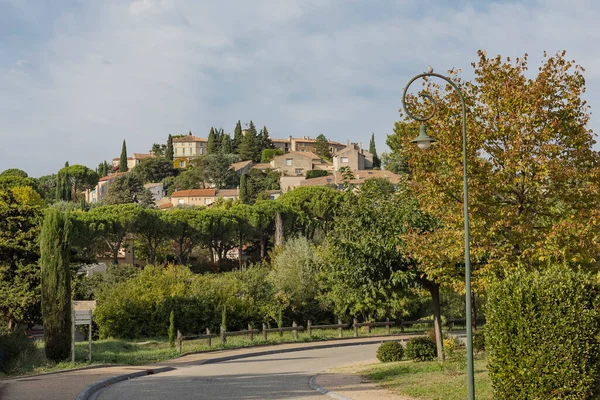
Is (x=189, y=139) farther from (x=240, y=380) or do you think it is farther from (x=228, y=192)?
(x=240, y=380)

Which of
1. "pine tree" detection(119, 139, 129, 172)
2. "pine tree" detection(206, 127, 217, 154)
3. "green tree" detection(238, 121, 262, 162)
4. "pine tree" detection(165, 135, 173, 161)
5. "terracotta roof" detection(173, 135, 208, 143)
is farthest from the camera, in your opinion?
"terracotta roof" detection(173, 135, 208, 143)

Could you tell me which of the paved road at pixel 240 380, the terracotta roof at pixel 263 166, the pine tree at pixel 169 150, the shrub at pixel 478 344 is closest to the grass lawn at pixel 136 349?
the paved road at pixel 240 380

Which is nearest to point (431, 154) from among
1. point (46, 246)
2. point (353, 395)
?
point (353, 395)

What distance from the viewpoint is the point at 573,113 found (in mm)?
17828

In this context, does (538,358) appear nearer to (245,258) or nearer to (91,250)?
(91,250)

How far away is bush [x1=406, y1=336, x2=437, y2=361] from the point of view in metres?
22.2

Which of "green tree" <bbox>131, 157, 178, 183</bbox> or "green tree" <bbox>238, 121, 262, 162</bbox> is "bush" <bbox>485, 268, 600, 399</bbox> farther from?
"green tree" <bbox>238, 121, 262, 162</bbox>

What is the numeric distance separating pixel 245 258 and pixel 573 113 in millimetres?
65841

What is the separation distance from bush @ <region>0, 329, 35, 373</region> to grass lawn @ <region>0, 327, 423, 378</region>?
0.23 metres

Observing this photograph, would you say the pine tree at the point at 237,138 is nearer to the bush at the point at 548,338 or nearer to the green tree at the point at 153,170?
the green tree at the point at 153,170

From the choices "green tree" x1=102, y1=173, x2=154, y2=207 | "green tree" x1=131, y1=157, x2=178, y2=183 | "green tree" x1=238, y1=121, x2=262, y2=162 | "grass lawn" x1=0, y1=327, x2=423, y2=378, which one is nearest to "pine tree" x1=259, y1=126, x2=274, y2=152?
"green tree" x1=238, y1=121, x2=262, y2=162

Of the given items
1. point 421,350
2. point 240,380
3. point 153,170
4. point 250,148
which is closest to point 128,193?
point 153,170

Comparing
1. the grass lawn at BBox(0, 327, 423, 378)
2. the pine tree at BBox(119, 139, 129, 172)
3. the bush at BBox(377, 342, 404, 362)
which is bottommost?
the grass lawn at BBox(0, 327, 423, 378)

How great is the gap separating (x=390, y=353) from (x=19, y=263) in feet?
59.5
